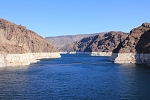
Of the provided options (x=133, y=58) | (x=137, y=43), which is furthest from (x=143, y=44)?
(x=133, y=58)

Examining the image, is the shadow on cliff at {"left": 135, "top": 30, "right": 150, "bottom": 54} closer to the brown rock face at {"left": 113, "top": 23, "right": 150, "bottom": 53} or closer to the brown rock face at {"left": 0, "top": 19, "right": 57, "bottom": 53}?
the brown rock face at {"left": 113, "top": 23, "right": 150, "bottom": 53}

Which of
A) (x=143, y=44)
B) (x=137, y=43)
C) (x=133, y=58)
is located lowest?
(x=133, y=58)

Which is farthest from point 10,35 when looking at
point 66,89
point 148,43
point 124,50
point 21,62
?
point 66,89

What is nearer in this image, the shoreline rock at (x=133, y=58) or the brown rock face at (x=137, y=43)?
the shoreline rock at (x=133, y=58)

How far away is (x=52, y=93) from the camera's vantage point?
4188 cm

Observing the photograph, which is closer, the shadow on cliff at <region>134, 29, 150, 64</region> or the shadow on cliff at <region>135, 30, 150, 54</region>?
the shadow on cliff at <region>134, 29, 150, 64</region>

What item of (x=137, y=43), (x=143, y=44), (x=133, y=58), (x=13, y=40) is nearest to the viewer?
(x=133, y=58)

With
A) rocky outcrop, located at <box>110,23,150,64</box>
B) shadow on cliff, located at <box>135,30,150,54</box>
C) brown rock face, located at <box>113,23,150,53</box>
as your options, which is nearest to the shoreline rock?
rocky outcrop, located at <box>110,23,150,64</box>

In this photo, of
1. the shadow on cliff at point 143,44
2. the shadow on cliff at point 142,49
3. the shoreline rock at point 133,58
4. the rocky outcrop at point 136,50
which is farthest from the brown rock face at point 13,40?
the shadow on cliff at point 143,44

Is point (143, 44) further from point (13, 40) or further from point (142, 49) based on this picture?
point (13, 40)

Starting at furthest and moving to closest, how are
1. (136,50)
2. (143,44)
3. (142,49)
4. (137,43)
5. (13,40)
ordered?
(13,40), (137,43), (136,50), (143,44), (142,49)

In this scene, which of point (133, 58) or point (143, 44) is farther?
point (143, 44)

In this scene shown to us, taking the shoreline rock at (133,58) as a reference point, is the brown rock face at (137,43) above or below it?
above

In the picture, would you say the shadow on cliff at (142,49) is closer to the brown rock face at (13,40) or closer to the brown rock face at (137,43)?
the brown rock face at (137,43)
